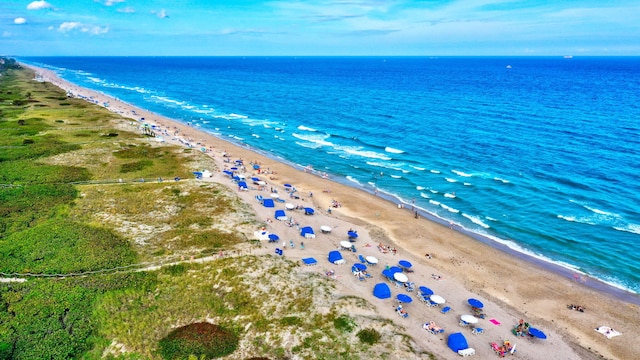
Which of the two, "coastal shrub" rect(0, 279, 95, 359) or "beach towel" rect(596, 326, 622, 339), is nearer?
"coastal shrub" rect(0, 279, 95, 359)

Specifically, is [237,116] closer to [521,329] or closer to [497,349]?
[521,329]

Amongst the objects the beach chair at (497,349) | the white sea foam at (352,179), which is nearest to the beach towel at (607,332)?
the beach chair at (497,349)

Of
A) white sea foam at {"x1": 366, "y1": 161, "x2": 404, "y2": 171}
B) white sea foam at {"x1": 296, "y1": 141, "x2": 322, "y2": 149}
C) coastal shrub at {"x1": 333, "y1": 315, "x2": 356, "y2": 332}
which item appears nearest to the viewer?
coastal shrub at {"x1": 333, "y1": 315, "x2": 356, "y2": 332}

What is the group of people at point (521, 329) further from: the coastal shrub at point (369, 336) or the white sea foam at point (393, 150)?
the white sea foam at point (393, 150)

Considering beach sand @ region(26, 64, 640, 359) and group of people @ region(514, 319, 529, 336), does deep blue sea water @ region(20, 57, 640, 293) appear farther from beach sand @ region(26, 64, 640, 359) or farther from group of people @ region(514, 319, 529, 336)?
group of people @ region(514, 319, 529, 336)

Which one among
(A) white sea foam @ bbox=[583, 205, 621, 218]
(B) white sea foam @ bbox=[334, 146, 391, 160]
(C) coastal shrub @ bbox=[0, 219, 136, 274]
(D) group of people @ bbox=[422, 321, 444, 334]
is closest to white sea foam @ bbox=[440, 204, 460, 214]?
(A) white sea foam @ bbox=[583, 205, 621, 218]

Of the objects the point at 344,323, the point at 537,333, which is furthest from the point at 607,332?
the point at 344,323
